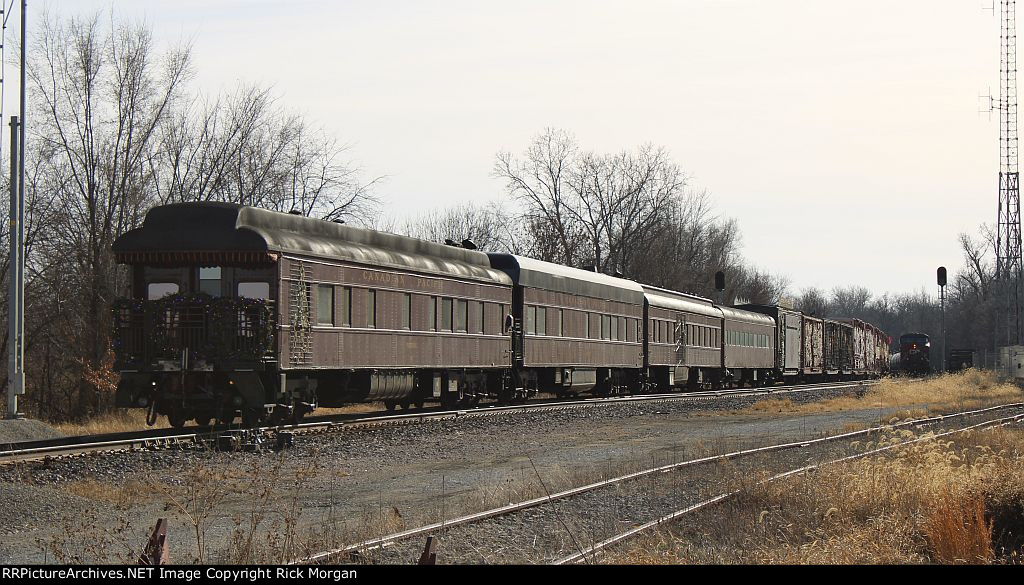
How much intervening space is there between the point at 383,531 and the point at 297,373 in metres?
10.0

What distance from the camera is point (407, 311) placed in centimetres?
2316

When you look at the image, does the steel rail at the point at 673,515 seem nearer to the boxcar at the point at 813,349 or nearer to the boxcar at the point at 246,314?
the boxcar at the point at 246,314

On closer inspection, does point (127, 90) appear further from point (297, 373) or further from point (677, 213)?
point (677, 213)

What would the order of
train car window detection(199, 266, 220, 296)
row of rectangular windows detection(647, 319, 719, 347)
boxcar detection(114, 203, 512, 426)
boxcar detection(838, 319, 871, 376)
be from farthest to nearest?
1. boxcar detection(838, 319, 871, 376)
2. row of rectangular windows detection(647, 319, 719, 347)
3. train car window detection(199, 266, 220, 296)
4. boxcar detection(114, 203, 512, 426)

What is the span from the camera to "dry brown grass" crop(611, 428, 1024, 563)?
31.4 feet

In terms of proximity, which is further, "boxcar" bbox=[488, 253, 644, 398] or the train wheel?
"boxcar" bbox=[488, 253, 644, 398]

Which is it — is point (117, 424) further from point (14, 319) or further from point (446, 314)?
point (446, 314)

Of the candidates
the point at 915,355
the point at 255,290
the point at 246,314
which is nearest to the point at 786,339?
the point at 915,355

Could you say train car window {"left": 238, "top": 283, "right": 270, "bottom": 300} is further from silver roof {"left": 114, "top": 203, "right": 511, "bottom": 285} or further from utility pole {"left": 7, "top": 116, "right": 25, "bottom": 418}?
utility pole {"left": 7, "top": 116, "right": 25, "bottom": 418}

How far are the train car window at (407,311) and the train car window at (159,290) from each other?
4.84m

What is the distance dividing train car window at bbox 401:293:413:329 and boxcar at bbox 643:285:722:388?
54.4 ft

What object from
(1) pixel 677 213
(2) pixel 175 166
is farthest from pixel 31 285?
(1) pixel 677 213

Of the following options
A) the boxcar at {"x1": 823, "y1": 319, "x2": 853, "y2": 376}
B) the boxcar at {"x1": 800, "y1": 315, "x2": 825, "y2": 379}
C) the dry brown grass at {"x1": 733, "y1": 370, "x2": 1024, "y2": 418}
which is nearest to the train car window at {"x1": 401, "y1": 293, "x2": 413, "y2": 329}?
the dry brown grass at {"x1": 733, "y1": 370, "x2": 1024, "y2": 418}

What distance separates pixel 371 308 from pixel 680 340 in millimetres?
22424
